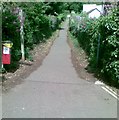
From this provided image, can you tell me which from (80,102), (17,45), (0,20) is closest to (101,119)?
(80,102)

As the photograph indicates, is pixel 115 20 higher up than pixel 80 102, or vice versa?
pixel 115 20

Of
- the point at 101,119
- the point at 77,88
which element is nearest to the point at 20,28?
the point at 77,88

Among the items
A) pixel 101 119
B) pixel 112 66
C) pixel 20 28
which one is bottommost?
pixel 101 119

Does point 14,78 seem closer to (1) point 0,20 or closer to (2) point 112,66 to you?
(1) point 0,20

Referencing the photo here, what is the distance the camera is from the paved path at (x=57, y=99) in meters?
6.59

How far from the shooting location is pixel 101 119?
639cm

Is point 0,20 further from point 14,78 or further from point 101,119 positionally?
point 101,119

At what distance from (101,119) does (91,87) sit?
107 inches

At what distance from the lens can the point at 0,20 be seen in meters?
9.75

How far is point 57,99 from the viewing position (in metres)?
7.60

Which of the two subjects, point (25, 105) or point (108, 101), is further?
point (108, 101)

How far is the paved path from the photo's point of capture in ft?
21.6

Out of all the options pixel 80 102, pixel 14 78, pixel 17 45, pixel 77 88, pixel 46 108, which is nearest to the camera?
pixel 46 108

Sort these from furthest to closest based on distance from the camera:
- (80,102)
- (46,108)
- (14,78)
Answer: (14,78), (80,102), (46,108)
